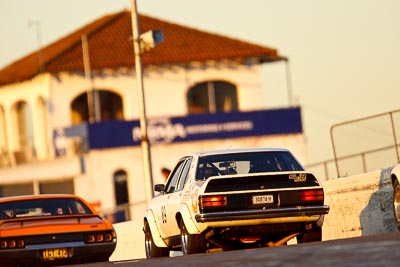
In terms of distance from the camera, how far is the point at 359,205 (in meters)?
22.1

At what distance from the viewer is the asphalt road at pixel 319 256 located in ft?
44.3

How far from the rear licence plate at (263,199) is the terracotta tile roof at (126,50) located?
53027mm

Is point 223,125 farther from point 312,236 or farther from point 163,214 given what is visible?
point 312,236

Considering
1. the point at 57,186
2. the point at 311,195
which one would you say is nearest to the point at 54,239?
the point at 311,195

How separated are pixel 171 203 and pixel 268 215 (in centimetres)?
222

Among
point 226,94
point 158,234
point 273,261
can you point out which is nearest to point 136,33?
point 158,234

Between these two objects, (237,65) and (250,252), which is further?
(237,65)

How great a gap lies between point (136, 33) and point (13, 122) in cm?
3857


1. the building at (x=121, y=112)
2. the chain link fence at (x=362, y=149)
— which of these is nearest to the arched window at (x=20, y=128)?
the building at (x=121, y=112)

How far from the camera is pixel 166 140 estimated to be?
229 ft

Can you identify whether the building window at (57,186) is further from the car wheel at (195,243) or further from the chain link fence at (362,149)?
the car wheel at (195,243)

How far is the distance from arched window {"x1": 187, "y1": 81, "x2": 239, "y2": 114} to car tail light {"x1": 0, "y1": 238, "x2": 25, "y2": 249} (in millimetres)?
53008

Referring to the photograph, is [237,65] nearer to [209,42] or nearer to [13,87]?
[209,42]

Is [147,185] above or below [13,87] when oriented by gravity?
below
